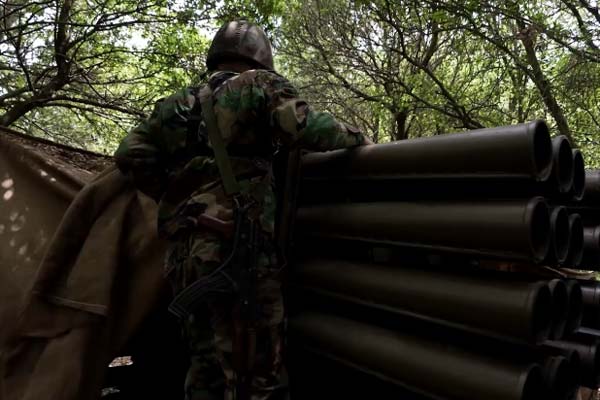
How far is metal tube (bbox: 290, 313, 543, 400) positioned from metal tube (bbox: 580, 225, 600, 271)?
2.94 feet

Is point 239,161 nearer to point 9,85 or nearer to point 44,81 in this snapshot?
point 44,81

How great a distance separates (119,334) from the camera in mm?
2537

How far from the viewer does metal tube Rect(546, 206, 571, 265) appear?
1.60 m

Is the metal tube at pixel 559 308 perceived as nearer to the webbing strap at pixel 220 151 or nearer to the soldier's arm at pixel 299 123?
the soldier's arm at pixel 299 123

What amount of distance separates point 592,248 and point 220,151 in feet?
5.40

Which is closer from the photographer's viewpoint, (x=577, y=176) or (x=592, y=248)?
(x=577, y=176)

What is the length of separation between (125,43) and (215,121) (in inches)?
282

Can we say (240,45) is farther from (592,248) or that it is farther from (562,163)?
(592,248)

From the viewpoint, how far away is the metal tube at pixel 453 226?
1.53m

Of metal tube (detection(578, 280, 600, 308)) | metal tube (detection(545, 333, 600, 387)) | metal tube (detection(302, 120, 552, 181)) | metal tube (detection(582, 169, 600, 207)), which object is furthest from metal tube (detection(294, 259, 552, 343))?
metal tube (detection(582, 169, 600, 207))

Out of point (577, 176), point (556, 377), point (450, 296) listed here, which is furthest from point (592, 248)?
point (450, 296)

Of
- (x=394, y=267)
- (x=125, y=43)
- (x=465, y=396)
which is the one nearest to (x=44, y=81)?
(x=125, y=43)

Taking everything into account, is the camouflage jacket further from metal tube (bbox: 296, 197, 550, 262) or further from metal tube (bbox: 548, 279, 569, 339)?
metal tube (bbox: 548, 279, 569, 339)

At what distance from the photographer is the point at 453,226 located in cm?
171
